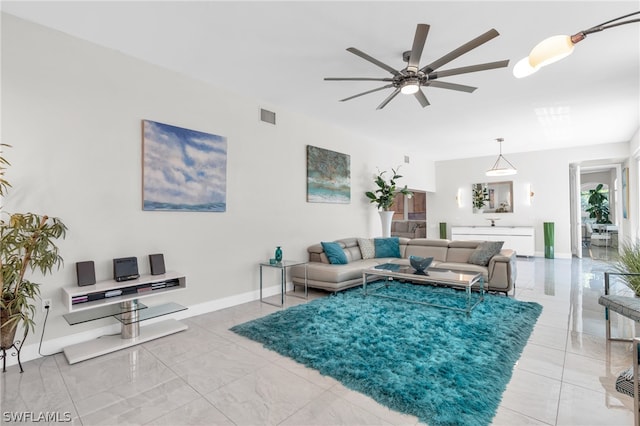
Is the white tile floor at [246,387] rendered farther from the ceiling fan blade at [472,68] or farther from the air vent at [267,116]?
the air vent at [267,116]

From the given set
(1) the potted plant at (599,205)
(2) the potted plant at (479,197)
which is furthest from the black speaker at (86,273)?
(1) the potted plant at (599,205)

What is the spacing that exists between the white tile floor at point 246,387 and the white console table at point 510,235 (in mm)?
5542

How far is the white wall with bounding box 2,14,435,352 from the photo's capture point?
2.71 m

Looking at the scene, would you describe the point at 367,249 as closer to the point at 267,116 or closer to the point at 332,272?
the point at 332,272

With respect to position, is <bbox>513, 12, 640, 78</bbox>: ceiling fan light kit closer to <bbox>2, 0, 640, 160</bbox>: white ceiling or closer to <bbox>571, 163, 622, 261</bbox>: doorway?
<bbox>2, 0, 640, 160</bbox>: white ceiling

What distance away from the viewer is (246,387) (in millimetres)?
2184

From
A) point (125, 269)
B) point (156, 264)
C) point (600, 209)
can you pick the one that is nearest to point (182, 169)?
point (156, 264)

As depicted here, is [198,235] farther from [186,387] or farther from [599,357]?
[599,357]

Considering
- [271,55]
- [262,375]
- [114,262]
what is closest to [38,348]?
[114,262]

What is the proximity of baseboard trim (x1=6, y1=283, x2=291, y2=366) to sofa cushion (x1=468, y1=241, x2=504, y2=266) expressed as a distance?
11.0 feet

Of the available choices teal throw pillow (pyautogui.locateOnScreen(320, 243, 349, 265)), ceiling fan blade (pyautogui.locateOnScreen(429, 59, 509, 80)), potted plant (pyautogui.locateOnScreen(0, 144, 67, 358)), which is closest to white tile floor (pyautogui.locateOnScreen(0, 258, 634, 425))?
potted plant (pyautogui.locateOnScreen(0, 144, 67, 358))

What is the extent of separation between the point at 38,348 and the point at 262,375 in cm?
201

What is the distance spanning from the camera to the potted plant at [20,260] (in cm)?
234

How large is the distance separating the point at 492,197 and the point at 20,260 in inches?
392
